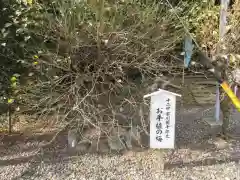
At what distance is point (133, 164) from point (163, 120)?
1.83ft

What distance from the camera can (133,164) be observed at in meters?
3.20

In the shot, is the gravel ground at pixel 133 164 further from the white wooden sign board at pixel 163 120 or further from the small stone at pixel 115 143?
the white wooden sign board at pixel 163 120

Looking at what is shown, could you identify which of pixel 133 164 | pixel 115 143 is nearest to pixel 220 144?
pixel 133 164

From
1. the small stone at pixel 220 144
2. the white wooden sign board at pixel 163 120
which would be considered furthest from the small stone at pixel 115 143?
the small stone at pixel 220 144

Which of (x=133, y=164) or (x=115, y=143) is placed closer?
(x=133, y=164)

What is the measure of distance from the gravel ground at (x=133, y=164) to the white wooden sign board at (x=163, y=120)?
217 mm

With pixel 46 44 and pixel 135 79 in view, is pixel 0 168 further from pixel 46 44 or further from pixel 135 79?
pixel 135 79

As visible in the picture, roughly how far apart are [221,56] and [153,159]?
4.55ft

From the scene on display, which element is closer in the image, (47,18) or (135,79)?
(47,18)

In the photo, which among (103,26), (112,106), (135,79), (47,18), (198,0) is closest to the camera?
(103,26)

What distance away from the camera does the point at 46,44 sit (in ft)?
11.3

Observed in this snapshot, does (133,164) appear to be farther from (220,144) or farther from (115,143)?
(220,144)

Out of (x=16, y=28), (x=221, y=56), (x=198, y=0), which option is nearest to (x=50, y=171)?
(x=16, y=28)

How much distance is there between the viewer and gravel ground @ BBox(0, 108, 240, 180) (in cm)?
299
